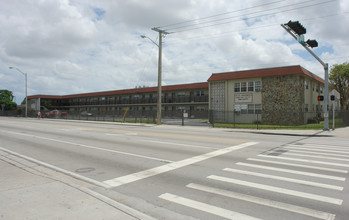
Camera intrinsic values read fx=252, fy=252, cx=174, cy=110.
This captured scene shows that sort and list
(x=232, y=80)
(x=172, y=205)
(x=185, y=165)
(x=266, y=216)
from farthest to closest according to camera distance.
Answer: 1. (x=232, y=80)
2. (x=185, y=165)
3. (x=172, y=205)
4. (x=266, y=216)

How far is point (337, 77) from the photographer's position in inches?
1694

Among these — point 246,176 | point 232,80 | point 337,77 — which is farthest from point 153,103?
point 246,176

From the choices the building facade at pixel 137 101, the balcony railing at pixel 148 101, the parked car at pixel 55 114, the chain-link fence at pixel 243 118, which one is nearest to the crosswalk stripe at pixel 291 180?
the chain-link fence at pixel 243 118

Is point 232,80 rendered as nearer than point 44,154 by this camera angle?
No

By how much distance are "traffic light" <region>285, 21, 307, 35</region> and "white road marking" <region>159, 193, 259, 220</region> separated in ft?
46.2

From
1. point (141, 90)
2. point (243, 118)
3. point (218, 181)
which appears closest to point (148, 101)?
point (141, 90)

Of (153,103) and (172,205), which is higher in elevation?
(153,103)

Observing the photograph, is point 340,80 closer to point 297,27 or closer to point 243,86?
point 243,86

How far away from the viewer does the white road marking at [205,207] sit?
4051 millimetres

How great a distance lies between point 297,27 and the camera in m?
15.3

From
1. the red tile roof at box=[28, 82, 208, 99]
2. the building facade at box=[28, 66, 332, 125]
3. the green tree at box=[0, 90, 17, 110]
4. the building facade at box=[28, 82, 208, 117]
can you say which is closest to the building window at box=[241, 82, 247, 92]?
the building facade at box=[28, 66, 332, 125]

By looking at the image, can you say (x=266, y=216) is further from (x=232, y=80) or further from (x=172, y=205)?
(x=232, y=80)

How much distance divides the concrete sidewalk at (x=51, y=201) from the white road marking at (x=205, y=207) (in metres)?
0.95

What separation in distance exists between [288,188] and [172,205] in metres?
2.63
